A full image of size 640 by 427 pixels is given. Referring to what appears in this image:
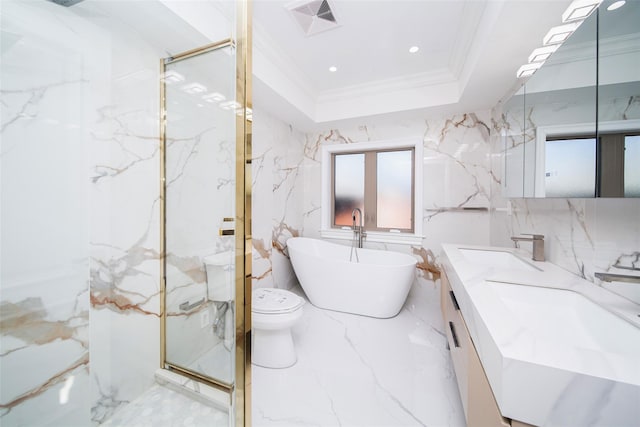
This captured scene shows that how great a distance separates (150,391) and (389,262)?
2.36 m

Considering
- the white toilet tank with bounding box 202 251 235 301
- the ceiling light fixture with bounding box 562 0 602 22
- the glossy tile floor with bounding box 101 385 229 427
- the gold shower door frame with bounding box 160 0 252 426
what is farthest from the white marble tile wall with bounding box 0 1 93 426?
the ceiling light fixture with bounding box 562 0 602 22

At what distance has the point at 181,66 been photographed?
1.44 meters

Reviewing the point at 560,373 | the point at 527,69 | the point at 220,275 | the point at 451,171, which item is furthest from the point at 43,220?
the point at 451,171

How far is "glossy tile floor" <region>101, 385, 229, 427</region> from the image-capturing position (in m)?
1.25

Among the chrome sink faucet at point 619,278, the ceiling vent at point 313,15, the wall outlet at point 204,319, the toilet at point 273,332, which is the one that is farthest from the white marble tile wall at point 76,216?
the chrome sink faucet at point 619,278

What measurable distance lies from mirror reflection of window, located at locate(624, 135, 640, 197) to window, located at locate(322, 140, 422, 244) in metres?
2.05

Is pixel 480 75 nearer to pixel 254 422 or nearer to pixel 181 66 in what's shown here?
pixel 181 66

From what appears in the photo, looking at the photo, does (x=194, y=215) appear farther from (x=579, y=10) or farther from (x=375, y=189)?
(x=375, y=189)

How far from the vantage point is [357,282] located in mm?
2488

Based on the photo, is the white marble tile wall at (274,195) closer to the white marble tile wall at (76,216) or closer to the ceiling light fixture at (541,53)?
the white marble tile wall at (76,216)

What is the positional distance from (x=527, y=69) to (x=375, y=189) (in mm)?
1887

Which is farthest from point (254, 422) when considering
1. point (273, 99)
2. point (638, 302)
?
point (273, 99)

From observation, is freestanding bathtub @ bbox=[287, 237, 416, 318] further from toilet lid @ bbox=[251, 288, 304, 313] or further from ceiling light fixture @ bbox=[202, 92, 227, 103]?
ceiling light fixture @ bbox=[202, 92, 227, 103]

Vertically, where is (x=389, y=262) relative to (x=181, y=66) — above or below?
below
